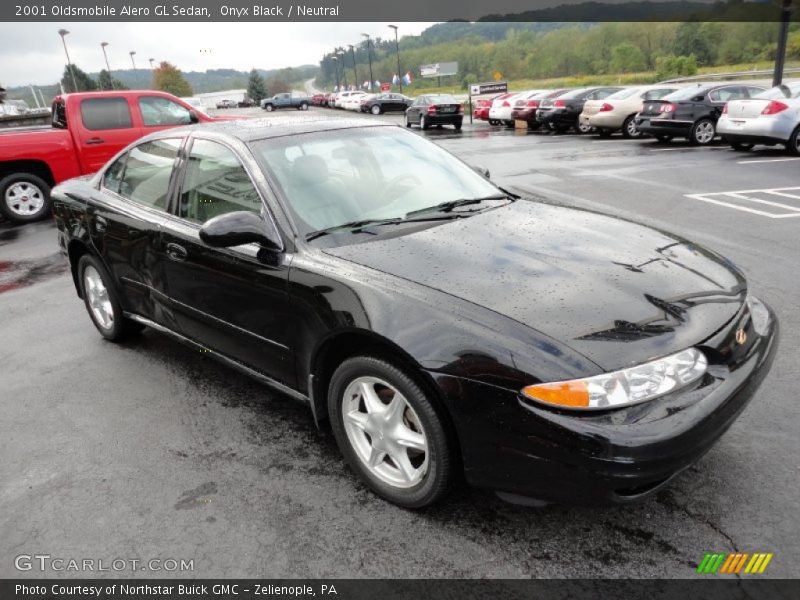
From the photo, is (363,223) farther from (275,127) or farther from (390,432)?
(390,432)

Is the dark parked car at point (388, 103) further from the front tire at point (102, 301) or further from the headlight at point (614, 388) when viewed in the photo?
the headlight at point (614, 388)

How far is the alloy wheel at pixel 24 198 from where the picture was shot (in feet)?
31.4

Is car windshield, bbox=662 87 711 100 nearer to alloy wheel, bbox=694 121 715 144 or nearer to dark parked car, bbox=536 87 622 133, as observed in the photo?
alloy wheel, bbox=694 121 715 144

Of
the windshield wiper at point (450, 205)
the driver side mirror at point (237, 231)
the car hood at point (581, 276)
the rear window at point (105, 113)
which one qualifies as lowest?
the car hood at point (581, 276)

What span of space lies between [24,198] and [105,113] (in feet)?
6.10

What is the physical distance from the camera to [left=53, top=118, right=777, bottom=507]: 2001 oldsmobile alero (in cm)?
207

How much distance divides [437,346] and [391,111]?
42405 mm

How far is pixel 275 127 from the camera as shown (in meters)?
3.45

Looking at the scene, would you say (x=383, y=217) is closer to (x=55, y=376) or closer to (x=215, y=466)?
(x=215, y=466)

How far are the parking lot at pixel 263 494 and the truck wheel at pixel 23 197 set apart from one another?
5.79 meters

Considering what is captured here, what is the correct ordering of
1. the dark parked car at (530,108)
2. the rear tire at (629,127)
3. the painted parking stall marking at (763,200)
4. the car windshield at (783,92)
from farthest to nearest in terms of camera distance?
1. the dark parked car at (530,108)
2. the rear tire at (629,127)
3. the car windshield at (783,92)
4. the painted parking stall marking at (763,200)

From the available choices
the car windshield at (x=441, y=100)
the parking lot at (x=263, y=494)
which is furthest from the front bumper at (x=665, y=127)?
the car windshield at (x=441, y=100)

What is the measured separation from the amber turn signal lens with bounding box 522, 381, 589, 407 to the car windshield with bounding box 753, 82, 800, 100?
12741 millimetres

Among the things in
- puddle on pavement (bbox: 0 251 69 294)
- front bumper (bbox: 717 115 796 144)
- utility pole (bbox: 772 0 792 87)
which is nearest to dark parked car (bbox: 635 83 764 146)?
front bumper (bbox: 717 115 796 144)
